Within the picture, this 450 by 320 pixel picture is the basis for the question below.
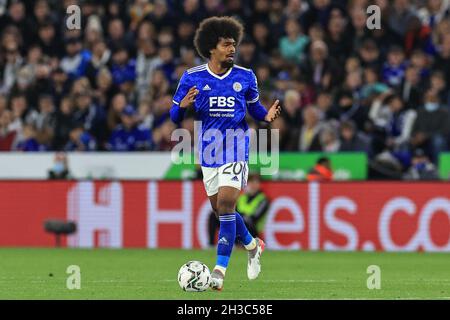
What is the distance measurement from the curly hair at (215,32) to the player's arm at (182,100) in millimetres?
440

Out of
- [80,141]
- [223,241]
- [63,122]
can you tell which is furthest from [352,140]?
[223,241]

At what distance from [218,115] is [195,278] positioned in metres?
1.64

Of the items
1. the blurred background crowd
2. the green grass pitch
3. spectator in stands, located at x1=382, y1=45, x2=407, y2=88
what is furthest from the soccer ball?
spectator in stands, located at x1=382, y1=45, x2=407, y2=88

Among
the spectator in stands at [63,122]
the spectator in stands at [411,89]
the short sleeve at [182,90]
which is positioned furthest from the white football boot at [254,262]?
the spectator in stands at [63,122]

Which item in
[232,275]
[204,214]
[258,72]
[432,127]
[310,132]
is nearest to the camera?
[232,275]

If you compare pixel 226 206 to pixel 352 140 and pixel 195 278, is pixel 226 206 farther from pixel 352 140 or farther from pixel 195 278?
pixel 352 140

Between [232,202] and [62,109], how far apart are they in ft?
34.7

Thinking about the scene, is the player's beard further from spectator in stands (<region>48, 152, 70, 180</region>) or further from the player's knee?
spectator in stands (<region>48, 152, 70, 180</region>)

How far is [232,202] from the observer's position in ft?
40.8

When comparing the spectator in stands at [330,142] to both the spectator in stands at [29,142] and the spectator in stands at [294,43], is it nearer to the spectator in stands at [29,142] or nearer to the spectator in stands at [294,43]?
the spectator in stands at [294,43]

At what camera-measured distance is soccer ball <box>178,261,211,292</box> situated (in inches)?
471

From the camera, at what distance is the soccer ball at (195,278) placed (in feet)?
39.2

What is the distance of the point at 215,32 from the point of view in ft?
41.8

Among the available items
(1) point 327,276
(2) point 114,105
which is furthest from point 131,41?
(1) point 327,276
